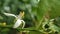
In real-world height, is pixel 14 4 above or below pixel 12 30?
above

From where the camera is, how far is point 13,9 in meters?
0.64

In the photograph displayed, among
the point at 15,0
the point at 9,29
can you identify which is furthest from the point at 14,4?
the point at 9,29

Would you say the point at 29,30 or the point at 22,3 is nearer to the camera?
the point at 29,30

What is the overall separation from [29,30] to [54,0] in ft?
0.50

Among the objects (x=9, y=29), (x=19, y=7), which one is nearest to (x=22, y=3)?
(x=19, y=7)

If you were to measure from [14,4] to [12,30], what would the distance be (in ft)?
0.47

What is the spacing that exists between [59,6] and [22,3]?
0.63 feet

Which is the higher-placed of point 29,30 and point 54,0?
point 54,0

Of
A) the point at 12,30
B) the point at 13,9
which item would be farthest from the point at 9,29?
the point at 13,9

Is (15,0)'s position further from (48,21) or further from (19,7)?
(48,21)

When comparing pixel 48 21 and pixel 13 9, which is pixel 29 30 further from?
pixel 13 9

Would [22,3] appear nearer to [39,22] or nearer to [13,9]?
[13,9]

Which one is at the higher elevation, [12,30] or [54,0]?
[54,0]

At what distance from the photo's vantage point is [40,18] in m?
0.49
